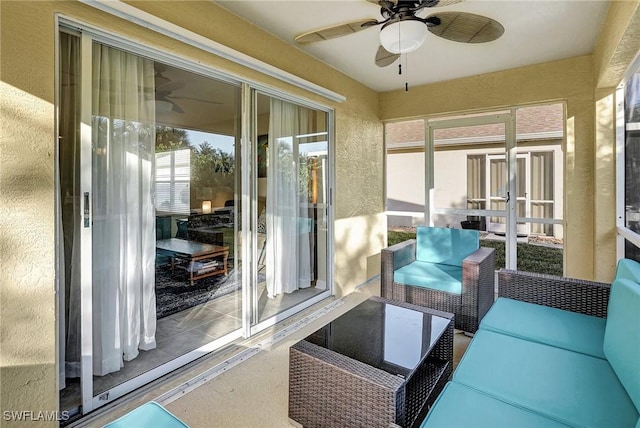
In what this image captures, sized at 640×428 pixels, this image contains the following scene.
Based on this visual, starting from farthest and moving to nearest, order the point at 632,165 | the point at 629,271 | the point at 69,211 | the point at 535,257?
the point at 535,257 < the point at 632,165 < the point at 69,211 < the point at 629,271

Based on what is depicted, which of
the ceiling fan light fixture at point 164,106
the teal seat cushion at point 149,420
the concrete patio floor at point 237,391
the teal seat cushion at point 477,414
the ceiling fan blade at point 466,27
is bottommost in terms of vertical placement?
the concrete patio floor at point 237,391

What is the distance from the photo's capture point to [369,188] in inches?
175

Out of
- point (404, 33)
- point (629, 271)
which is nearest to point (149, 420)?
point (404, 33)

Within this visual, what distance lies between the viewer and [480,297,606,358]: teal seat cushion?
66.5 inches

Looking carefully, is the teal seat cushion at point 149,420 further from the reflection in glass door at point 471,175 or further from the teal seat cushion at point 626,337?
the reflection in glass door at point 471,175

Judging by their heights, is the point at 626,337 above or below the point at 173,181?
below

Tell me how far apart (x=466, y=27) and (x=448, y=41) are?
1.13 meters

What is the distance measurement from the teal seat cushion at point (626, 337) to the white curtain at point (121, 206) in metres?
2.55

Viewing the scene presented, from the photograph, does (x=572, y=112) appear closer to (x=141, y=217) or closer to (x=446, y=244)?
(x=446, y=244)

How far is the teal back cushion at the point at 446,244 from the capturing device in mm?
3322

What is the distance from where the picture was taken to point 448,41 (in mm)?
2977

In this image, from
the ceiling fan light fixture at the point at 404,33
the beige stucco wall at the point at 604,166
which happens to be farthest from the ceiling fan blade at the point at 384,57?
the beige stucco wall at the point at 604,166

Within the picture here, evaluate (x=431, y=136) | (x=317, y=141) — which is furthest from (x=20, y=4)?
(x=431, y=136)

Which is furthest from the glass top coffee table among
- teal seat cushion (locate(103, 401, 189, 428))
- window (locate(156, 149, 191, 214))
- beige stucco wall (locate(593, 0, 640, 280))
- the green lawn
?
the green lawn
